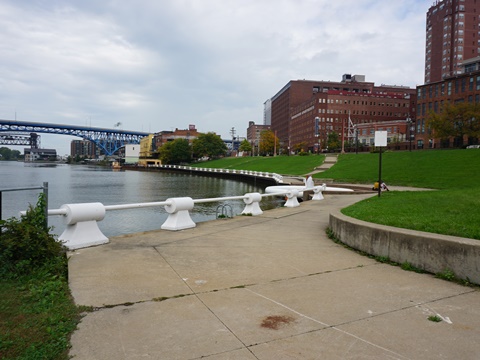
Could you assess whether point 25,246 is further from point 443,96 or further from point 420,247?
point 443,96

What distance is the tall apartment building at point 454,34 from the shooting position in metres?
127

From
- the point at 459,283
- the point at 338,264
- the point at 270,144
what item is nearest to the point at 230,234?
the point at 338,264

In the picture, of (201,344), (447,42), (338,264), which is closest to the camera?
(201,344)

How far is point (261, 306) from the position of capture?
466 centimetres

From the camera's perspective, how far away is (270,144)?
5979 inches

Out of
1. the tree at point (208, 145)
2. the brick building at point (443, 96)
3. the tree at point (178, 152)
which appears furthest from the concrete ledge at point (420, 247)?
the tree at point (178, 152)

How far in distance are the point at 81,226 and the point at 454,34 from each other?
15241 centimetres

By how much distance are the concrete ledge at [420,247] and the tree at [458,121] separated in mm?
71255

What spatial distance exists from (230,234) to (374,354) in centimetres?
622

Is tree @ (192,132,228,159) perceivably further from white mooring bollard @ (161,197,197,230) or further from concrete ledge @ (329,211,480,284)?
concrete ledge @ (329,211,480,284)

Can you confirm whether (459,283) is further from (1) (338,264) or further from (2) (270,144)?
(2) (270,144)

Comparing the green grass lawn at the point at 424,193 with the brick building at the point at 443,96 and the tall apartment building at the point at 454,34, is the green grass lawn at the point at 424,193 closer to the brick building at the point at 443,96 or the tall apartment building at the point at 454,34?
the brick building at the point at 443,96

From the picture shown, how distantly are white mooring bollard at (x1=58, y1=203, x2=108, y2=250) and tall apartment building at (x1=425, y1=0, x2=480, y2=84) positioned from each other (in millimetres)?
140008

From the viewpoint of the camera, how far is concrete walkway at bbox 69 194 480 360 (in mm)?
3611
